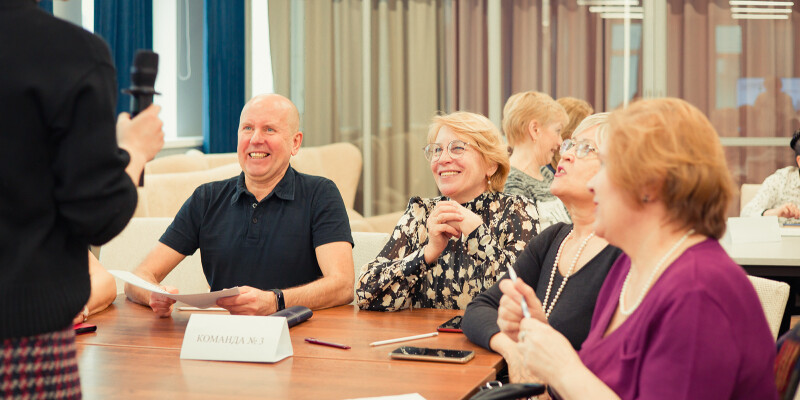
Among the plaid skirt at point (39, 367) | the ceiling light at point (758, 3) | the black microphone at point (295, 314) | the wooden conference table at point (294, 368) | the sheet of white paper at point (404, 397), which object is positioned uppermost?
the ceiling light at point (758, 3)

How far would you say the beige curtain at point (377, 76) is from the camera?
239 inches

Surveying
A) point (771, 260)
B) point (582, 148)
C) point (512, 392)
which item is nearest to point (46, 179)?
point (512, 392)

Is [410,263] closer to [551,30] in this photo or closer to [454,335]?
[454,335]

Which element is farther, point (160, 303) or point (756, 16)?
point (756, 16)

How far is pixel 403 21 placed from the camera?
6094 millimetres

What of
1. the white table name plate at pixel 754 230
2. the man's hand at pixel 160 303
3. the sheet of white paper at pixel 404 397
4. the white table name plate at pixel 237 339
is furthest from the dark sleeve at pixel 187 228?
the white table name plate at pixel 754 230

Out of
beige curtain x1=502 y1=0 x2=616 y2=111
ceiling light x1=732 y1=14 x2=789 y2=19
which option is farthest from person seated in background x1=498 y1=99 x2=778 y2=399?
ceiling light x1=732 y1=14 x2=789 y2=19

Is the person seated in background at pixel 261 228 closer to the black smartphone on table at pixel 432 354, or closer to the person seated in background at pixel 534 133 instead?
the black smartphone on table at pixel 432 354

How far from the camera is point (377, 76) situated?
6176 millimetres

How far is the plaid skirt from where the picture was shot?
117cm

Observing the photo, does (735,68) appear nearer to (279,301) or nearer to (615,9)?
(615,9)

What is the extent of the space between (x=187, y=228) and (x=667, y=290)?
194 centimetres

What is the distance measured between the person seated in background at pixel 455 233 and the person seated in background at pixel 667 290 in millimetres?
1001

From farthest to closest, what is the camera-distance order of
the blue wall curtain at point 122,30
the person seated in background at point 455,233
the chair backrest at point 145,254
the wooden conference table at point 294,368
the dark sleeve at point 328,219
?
the blue wall curtain at point 122,30, the chair backrest at point 145,254, the dark sleeve at point 328,219, the person seated in background at point 455,233, the wooden conference table at point 294,368
